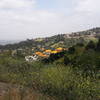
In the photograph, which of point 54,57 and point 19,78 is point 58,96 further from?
point 54,57

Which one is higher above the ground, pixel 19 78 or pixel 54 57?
pixel 19 78

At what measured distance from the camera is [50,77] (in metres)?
6.78

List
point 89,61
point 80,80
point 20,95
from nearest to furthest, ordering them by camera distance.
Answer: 1. point 20,95
2. point 80,80
3. point 89,61

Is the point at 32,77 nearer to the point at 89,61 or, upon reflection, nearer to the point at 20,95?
the point at 20,95

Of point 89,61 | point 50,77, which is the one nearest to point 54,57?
point 89,61

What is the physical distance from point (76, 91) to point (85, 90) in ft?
1.17

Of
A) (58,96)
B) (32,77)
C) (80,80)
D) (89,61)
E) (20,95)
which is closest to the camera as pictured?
(20,95)

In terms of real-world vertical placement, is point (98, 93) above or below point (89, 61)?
above

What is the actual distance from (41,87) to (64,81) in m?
0.89

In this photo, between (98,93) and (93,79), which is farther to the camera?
(93,79)

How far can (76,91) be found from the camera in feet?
17.8

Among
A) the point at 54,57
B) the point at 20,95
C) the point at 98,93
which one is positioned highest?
the point at 20,95

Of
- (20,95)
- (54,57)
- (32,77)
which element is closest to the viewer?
(20,95)

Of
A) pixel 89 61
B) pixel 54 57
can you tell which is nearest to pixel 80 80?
pixel 89 61
